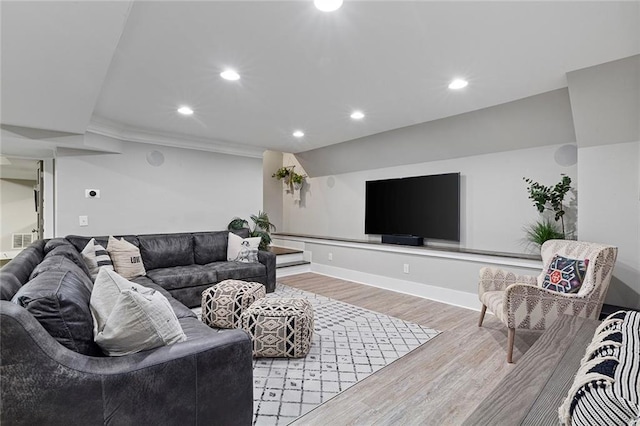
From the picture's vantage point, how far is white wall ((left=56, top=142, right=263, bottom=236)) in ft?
13.2

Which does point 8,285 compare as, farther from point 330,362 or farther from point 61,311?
point 330,362

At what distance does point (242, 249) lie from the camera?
4457 millimetres

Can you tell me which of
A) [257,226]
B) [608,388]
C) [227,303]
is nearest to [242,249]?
[257,226]

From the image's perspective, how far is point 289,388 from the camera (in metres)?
2.05

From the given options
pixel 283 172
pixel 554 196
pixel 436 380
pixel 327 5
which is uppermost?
pixel 327 5

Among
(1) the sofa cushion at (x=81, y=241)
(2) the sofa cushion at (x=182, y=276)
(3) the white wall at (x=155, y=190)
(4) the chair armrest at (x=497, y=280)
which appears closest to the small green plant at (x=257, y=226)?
(3) the white wall at (x=155, y=190)

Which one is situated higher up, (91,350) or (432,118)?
(432,118)

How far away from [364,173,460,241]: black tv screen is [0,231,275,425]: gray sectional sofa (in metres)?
3.53

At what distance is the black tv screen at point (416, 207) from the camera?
13.9 feet

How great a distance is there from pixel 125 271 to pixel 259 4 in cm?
316

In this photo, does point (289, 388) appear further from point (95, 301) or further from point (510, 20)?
point (510, 20)

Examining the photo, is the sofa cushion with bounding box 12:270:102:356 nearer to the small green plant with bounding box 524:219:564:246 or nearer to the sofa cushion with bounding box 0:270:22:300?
the sofa cushion with bounding box 0:270:22:300

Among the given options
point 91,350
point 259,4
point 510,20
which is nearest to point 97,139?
point 259,4

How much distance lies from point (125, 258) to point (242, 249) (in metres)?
1.46
